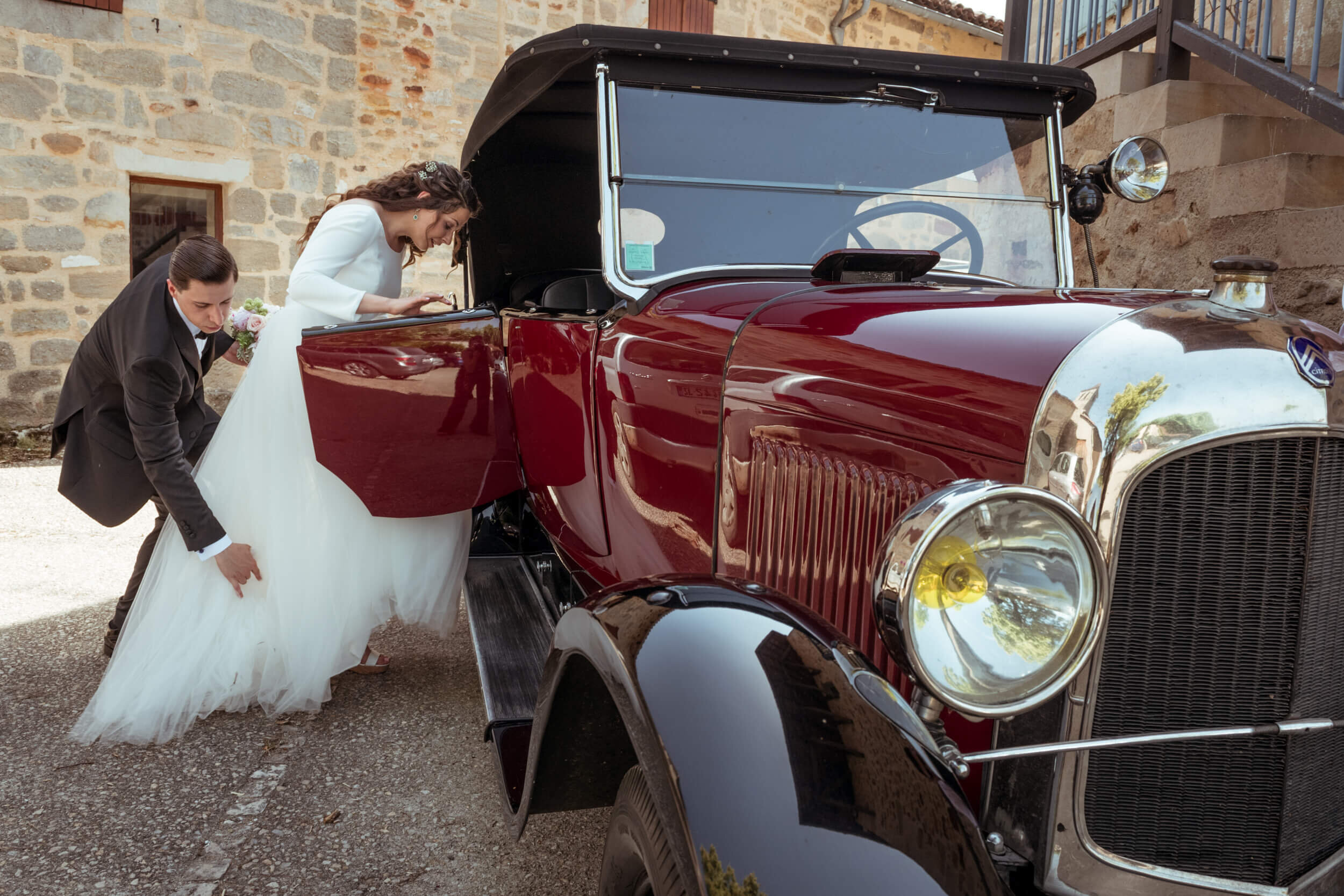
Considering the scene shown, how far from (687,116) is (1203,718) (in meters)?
1.76

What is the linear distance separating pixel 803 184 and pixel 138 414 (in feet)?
6.79

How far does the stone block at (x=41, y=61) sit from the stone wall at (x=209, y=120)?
0.01 m

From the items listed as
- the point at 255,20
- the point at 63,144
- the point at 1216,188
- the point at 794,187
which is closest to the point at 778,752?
the point at 794,187

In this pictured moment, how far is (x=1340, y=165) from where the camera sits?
376 cm

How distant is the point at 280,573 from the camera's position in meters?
2.99

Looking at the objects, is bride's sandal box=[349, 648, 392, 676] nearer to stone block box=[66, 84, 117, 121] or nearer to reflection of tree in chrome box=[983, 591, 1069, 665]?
reflection of tree in chrome box=[983, 591, 1069, 665]

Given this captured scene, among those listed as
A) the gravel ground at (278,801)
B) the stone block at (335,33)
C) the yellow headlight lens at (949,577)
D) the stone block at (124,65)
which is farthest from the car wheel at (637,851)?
the stone block at (335,33)

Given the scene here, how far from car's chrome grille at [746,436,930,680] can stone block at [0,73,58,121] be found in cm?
758

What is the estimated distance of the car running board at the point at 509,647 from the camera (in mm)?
2084

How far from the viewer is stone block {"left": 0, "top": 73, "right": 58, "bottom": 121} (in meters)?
7.01

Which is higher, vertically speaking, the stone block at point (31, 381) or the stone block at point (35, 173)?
the stone block at point (35, 173)

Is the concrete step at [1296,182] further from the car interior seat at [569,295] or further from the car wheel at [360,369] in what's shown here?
the car wheel at [360,369]

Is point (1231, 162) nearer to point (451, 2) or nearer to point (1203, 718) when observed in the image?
point (1203, 718)

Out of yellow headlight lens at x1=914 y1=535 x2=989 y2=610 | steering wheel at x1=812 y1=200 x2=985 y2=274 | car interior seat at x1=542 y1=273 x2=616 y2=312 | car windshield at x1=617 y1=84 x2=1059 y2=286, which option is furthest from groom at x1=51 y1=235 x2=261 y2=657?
yellow headlight lens at x1=914 y1=535 x2=989 y2=610
